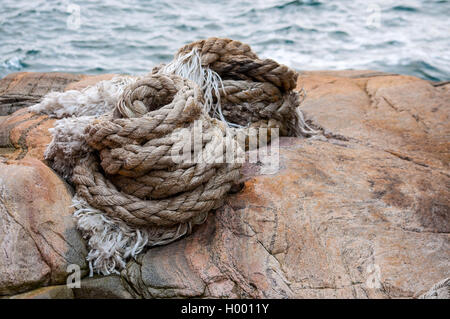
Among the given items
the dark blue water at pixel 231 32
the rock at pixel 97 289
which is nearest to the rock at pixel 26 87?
the rock at pixel 97 289

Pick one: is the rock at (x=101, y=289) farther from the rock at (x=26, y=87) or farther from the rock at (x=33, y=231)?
the rock at (x=26, y=87)


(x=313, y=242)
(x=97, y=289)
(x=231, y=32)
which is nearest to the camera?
(x=97, y=289)

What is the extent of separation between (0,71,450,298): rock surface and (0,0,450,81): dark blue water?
3.41 m

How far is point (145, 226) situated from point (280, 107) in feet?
3.46

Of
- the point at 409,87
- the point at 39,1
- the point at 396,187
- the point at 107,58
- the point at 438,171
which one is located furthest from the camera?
the point at 39,1

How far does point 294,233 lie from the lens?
1.75m

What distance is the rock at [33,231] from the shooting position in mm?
1525

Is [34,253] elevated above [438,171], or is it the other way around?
[34,253]

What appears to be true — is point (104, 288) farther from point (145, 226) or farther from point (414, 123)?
point (414, 123)

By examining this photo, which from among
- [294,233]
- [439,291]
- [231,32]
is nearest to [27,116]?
[294,233]

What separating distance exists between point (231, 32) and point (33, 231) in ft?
17.9

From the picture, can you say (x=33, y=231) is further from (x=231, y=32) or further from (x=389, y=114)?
(x=231, y=32)
